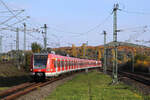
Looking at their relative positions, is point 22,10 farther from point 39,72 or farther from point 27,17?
point 39,72

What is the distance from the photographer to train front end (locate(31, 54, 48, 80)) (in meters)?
22.8

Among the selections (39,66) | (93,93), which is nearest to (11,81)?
(39,66)

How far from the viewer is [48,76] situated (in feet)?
76.6

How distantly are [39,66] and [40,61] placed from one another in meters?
0.52

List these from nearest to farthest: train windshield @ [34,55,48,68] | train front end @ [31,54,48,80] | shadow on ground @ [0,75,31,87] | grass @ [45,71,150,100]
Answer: grass @ [45,71,150,100], train front end @ [31,54,48,80], train windshield @ [34,55,48,68], shadow on ground @ [0,75,31,87]

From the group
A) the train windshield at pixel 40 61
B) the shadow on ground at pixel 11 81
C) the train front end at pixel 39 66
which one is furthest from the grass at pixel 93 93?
the shadow on ground at pixel 11 81

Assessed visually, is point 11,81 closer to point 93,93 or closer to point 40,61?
point 40,61

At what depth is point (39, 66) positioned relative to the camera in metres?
23.0

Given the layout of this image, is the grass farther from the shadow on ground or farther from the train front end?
the shadow on ground

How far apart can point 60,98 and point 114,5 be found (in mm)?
13927

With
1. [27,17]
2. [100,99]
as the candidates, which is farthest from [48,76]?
[100,99]

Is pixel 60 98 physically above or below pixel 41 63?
below

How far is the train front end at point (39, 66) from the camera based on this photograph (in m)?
22.8

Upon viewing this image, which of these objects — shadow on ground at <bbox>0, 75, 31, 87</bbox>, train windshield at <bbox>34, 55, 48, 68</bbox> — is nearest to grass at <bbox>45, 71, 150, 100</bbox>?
train windshield at <bbox>34, 55, 48, 68</bbox>
